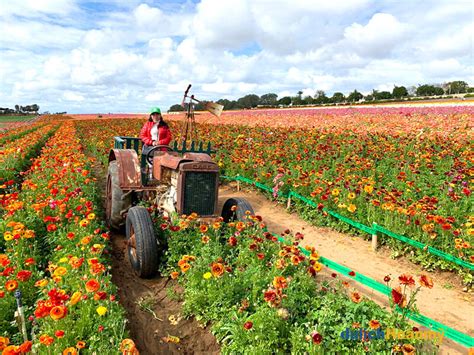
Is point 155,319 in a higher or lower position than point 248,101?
lower

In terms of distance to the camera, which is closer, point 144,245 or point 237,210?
point 144,245

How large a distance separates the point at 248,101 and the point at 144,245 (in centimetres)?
6054

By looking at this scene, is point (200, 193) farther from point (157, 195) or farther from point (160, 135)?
point (160, 135)

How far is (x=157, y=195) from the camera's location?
499 centimetres

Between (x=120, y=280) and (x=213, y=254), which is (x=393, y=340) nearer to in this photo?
(x=213, y=254)

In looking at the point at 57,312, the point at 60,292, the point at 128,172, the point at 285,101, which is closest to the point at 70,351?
the point at 57,312

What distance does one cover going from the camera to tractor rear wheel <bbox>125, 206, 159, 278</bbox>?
393 cm

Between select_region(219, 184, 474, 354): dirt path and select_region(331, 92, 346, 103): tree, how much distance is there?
178 ft

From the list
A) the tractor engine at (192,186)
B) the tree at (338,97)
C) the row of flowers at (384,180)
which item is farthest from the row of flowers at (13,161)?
the tree at (338,97)

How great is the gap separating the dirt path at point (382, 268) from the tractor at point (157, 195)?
4.12ft

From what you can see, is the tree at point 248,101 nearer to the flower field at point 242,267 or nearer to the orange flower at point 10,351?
the flower field at point 242,267

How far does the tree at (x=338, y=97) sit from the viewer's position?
5766 cm

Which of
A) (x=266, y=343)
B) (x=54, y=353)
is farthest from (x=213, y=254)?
(x=54, y=353)

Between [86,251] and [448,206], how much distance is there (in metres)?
5.10
